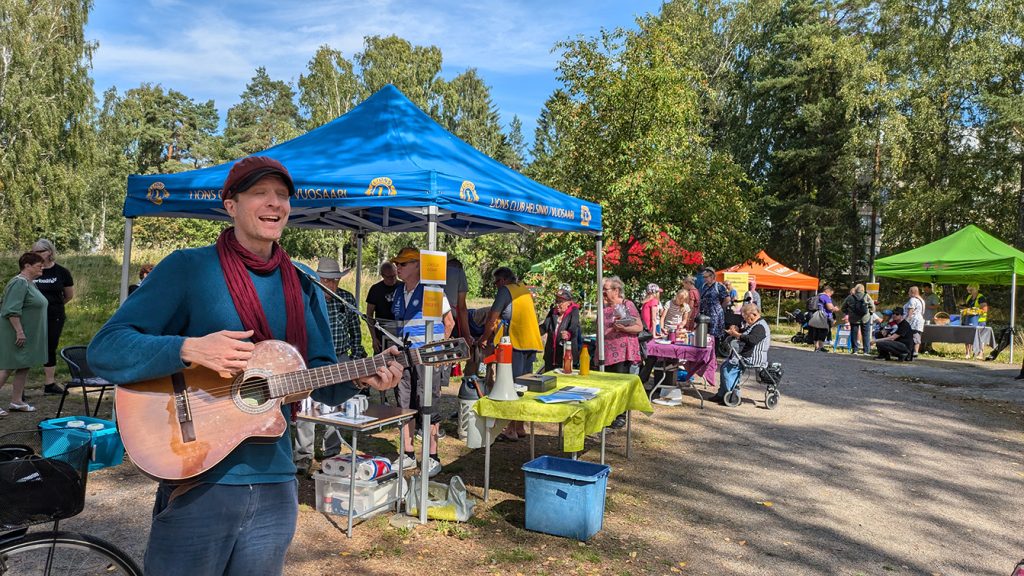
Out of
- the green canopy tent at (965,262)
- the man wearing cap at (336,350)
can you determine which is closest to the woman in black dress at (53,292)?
the man wearing cap at (336,350)

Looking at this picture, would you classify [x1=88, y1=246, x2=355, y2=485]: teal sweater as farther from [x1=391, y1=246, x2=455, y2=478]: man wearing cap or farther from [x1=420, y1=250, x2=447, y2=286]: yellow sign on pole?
[x1=391, y1=246, x2=455, y2=478]: man wearing cap

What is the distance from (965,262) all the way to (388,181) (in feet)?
58.8

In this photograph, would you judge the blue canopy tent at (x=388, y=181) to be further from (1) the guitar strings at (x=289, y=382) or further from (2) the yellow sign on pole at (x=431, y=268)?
(1) the guitar strings at (x=289, y=382)

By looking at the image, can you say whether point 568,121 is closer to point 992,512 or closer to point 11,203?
point 992,512

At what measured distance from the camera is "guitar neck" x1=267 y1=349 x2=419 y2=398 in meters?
1.89

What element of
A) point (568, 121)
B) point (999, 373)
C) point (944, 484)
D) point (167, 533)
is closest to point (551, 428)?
point (944, 484)

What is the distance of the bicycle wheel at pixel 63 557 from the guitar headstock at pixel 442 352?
1.33m

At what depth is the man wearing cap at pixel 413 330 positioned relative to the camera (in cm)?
541

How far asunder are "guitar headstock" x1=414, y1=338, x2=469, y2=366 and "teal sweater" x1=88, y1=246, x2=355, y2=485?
621 mm

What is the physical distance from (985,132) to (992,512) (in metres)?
26.1

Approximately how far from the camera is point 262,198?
5.89ft

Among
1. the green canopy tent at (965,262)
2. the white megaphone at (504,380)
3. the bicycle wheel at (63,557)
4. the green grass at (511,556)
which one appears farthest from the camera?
the green canopy tent at (965,262)

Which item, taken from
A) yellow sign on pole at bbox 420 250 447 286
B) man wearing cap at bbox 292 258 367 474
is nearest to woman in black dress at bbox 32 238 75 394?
man wearing cap at bbox 292 258 367 474

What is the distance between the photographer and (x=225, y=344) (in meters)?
1.66
